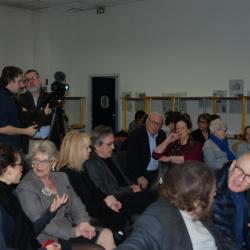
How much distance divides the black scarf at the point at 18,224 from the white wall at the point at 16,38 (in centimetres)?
670

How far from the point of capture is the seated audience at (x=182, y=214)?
1.76m

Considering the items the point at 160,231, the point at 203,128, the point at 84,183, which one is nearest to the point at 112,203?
the point at 84,183

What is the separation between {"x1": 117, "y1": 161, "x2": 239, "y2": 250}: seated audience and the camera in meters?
1.76

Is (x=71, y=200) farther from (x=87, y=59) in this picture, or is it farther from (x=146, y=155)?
(x=87, y=59)

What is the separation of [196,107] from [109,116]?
2363 mm

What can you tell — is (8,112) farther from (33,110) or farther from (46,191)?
(46,191)

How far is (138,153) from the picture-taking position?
472cm

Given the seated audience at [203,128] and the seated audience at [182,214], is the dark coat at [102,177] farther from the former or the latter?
the seated audience at [203,128]

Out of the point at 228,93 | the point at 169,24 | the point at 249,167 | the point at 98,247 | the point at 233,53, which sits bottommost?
the point at 98,247

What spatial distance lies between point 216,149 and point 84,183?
190cm

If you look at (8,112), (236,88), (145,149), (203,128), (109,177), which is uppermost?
(236,88)

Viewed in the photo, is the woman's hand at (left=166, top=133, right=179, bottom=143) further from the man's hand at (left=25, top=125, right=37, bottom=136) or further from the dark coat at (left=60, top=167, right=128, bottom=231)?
the man's hand at (left=25, top=125, right=37, bottom=136)

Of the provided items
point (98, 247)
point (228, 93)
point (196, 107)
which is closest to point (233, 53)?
point (228, 93)

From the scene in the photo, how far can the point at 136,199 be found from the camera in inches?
146
